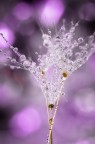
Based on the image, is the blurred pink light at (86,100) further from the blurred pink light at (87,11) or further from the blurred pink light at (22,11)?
the blurred pink light at (22,11)

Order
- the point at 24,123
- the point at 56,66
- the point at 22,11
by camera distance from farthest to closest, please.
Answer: the point at 22,11, the point at 24,123, the point at 56,66

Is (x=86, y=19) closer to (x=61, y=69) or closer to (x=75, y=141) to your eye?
(x=75, y=141)

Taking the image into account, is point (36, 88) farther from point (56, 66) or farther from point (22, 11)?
point (56, 66)

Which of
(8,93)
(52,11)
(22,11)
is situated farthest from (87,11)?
(8,93)

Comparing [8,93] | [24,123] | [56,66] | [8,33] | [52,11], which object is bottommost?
[56,66]

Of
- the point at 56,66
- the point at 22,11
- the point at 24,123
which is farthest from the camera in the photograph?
the point at 22,11

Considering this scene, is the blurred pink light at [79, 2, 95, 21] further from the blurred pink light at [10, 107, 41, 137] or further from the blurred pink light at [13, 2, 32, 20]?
the blurred pink light at [10, 107, 41, 137]

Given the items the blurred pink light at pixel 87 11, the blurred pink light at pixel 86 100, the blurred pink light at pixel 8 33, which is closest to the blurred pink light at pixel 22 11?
the blurred pink light at pixel 8 33
